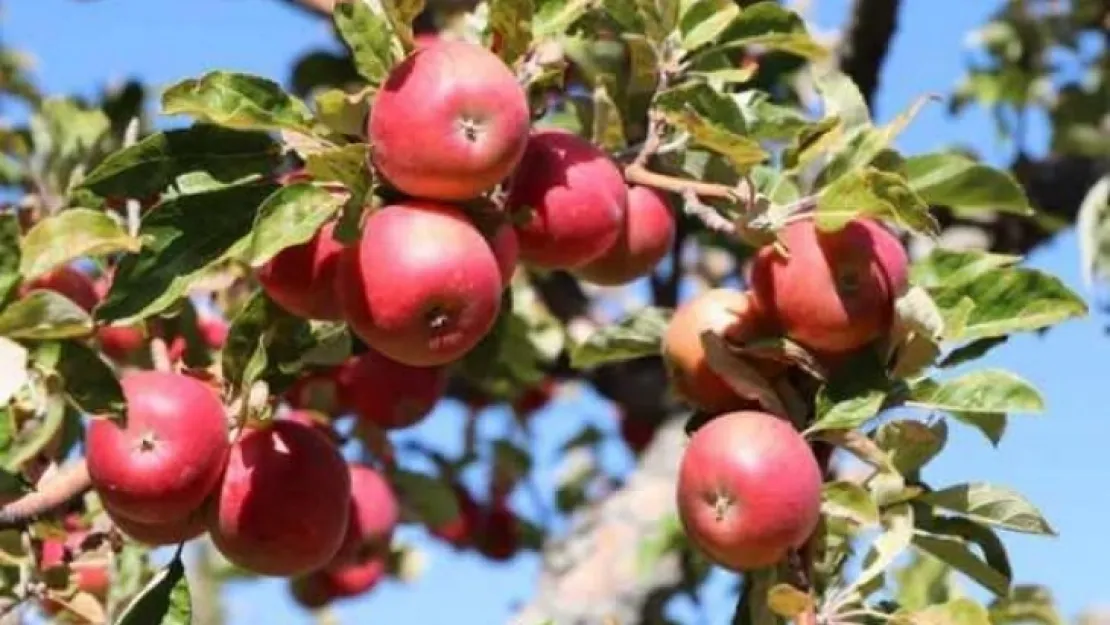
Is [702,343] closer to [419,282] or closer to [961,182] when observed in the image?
[419,282]

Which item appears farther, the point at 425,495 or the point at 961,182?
the point at 425,495

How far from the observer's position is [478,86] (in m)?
1.04

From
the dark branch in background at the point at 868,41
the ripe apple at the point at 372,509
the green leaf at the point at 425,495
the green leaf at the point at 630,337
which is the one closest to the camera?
the green leaf at the point at 630,337

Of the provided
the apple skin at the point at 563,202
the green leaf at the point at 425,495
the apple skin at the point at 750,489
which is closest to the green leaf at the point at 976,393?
the apple skin at the point at 750,489

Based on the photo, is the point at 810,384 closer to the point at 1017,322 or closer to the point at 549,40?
the point at 1017,322

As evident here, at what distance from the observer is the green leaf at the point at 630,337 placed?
1.35 m

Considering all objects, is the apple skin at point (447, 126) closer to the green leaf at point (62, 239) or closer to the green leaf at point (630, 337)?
the green leaf at point (62, 239)

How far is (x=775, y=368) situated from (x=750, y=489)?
112 mm

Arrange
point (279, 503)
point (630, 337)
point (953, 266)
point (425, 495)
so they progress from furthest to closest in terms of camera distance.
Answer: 1. point (425, 495)
2. point (630, 337)
3. point (953, 266)
4. point (279, 503)

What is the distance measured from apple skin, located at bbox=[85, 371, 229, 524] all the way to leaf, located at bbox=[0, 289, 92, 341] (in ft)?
0.20

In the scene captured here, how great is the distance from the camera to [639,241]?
1.20 metres

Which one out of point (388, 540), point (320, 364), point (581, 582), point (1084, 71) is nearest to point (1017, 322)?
point (320, 364)

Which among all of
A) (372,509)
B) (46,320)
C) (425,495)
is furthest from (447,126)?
(425,495)

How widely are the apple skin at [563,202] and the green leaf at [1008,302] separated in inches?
8.7
